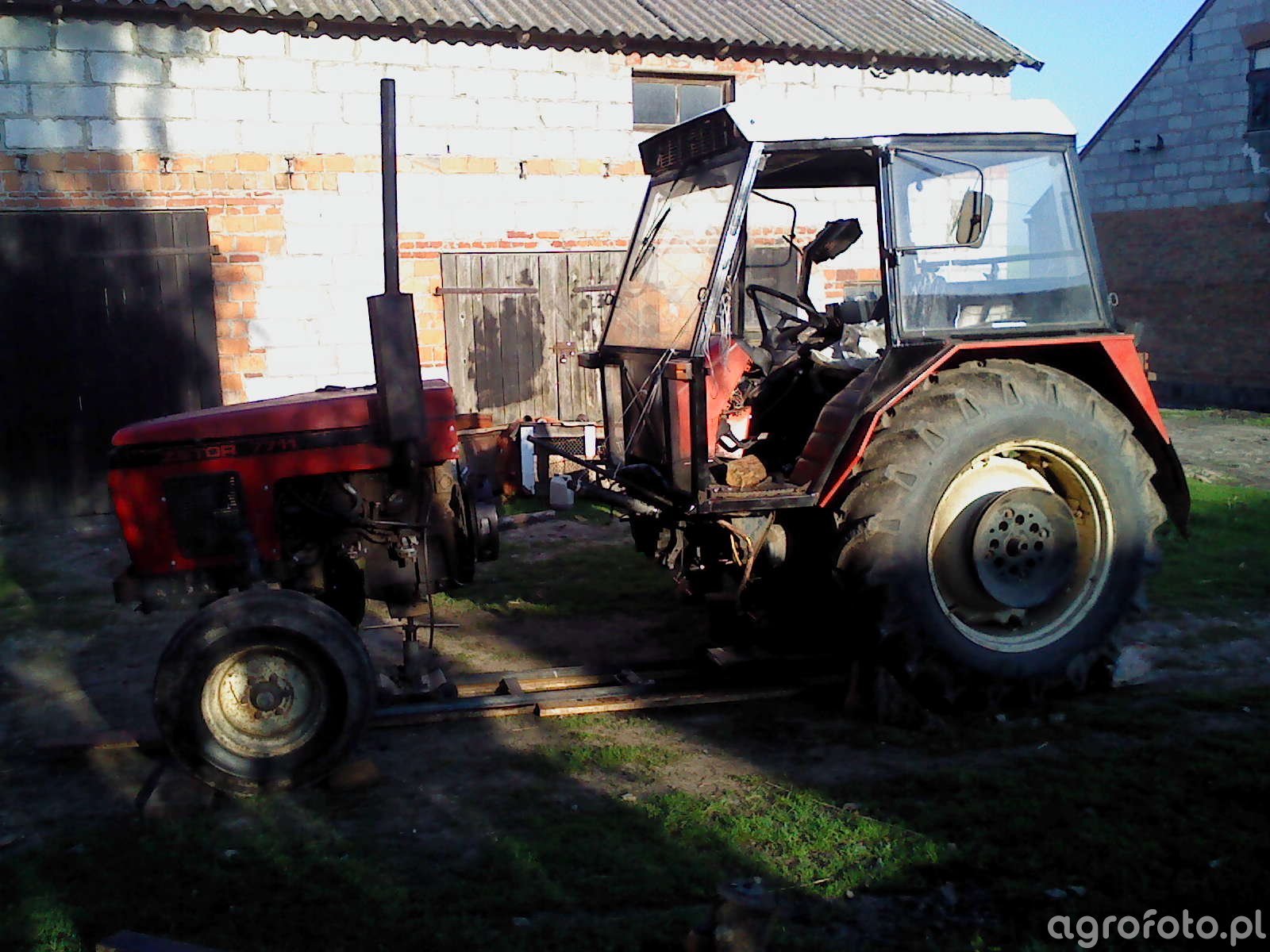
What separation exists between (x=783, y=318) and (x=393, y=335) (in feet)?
6.29

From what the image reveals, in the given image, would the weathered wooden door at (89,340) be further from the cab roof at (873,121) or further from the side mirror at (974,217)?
the side mirror at (974,217)

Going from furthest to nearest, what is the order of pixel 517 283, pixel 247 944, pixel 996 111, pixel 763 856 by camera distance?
pixel 517 283
pixel 996 111
pixel 763 856
pixel 247 944

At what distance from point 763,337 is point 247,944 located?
3161 millimetres

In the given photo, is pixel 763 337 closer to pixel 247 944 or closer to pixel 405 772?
pixel 405 772

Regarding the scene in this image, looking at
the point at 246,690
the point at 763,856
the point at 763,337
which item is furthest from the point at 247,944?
the point at 763,337

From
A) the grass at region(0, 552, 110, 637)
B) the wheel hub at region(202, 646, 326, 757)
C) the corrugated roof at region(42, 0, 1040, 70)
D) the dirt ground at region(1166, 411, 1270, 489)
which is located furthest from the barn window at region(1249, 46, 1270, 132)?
the wheel hub at region(202, 646, 326, 757)

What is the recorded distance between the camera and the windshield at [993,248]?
4.33m

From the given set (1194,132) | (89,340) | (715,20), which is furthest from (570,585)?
(1194,132)

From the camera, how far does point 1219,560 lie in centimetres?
655

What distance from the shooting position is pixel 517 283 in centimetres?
985

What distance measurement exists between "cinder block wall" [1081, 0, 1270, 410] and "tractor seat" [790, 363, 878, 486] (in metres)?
12.9

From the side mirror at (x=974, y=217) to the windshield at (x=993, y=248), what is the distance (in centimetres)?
13

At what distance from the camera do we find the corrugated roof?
9016mm

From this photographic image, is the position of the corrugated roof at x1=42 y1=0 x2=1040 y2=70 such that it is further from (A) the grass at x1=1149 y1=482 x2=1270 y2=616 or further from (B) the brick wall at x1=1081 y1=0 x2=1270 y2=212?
(A) the grass at x1=1149 y1=482 x2=1270 y2=616
